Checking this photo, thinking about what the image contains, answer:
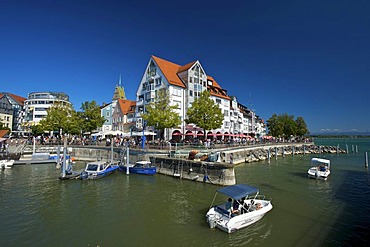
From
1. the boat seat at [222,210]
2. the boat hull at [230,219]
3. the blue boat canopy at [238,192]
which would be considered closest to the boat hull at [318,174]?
the blue boat canopy at [238,192]

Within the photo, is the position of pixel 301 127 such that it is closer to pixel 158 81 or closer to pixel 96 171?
pixel 158 81

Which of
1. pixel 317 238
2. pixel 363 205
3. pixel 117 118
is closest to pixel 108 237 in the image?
pixel 317 238

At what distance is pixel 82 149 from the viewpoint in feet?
157

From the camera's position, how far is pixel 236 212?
14.3 m

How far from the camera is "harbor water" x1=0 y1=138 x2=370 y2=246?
41.2ft

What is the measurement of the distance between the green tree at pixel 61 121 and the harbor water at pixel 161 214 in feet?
110

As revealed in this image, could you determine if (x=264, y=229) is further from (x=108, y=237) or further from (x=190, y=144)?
(x=190, y=144)

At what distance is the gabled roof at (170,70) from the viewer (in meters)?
51.9

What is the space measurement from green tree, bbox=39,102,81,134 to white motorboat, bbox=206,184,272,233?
54.3m

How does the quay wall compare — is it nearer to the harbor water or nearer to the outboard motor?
the harbor water

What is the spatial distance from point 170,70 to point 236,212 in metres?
46.7

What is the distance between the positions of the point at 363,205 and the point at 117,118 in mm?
62985

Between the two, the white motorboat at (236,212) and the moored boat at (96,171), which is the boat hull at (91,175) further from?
the white motorboat at (236,212)

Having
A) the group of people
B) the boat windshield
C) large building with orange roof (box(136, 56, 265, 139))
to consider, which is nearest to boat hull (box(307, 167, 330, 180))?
the group of people
